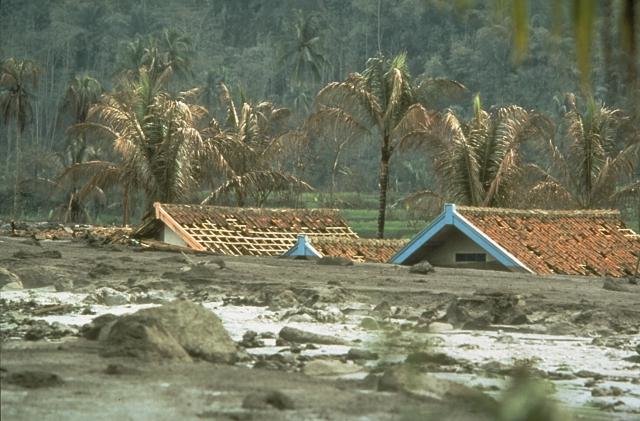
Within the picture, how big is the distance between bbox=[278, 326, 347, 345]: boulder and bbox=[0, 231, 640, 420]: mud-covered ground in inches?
0.8

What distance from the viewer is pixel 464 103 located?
85188 mm

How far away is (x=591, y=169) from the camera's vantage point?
30.5 m

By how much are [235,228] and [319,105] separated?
19.5ft

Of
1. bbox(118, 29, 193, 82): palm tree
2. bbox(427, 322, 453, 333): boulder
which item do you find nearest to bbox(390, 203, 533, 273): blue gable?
bbox(427, 322, 453, 333): boulder

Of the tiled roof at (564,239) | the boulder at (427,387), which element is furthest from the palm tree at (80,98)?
the boulder at (427,387)

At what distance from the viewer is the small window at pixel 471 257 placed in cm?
2210

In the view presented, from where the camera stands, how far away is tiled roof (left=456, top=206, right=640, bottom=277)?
2142 cm

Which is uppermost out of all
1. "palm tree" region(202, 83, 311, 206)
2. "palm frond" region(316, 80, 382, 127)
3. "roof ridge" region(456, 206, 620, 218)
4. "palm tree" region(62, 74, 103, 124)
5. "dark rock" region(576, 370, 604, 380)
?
"palm tree" region(62, 74, 103, 124)

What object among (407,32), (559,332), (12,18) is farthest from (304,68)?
(559,332)

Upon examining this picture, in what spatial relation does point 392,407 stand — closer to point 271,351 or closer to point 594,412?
point 594,412

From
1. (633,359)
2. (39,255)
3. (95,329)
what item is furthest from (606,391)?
(39,255)

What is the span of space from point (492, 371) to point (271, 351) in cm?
154

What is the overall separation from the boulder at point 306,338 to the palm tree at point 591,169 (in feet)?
72.9

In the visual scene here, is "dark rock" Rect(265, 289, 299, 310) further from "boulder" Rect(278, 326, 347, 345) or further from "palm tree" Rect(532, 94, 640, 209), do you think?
"palm tree" Rect(532, 94, 640, 209)
